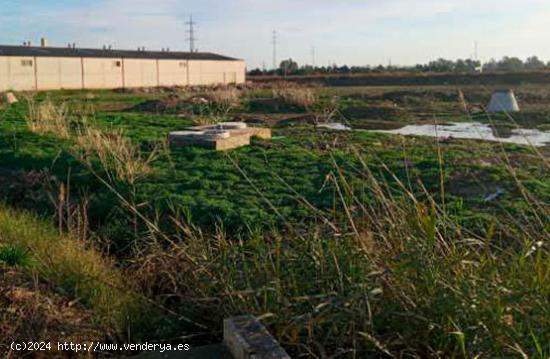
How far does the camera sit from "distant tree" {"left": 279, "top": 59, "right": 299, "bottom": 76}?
67938mm

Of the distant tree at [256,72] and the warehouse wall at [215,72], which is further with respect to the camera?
the distant tree at [256,72]

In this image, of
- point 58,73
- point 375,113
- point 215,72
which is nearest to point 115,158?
point 375,113

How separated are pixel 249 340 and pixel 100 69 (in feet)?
142

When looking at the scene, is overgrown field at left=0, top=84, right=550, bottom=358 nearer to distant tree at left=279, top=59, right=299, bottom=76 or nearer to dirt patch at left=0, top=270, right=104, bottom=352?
dirt patch at left=0, top=270, right=104, bottom=352

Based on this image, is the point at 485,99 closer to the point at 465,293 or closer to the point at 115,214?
the point at 115,214

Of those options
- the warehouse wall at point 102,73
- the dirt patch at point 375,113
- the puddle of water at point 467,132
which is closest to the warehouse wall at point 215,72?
the warehouse wall at point 102,73

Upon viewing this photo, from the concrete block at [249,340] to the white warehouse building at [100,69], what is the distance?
36510 mm

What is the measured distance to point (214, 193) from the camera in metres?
8.02

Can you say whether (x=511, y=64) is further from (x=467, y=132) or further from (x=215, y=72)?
(x=467, y=132)

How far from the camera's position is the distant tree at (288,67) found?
223ft

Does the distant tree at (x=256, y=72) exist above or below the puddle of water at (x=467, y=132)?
above

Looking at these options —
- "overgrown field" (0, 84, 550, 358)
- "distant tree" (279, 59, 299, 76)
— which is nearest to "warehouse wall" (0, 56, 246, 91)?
"distant tree" (279, 59, 299, 76)

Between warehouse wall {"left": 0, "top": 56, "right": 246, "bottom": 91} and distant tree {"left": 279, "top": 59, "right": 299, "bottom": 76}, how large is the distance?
10.6 meters

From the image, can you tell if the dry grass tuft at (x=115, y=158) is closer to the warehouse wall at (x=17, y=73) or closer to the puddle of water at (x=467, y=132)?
the puddle of water at (x=467, y=132)
